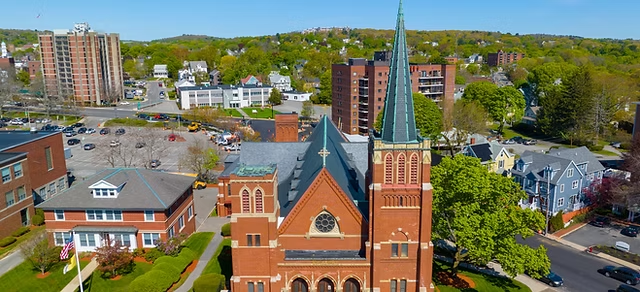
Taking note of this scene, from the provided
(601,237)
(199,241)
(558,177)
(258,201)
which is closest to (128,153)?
(199,241)

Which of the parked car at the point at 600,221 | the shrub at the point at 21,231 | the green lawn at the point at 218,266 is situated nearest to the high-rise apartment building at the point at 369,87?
the parked car at the point at 600,221

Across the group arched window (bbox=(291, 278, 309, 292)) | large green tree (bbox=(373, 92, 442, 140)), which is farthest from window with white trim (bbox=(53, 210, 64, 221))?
large green tree (bbox=(373, 92, 442, 140))

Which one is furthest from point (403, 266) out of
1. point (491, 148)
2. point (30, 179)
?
point (30, 179)

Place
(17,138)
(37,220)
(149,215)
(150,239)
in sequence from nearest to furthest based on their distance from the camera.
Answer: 1. (149,215)
2. (150,239)
3. (37,220)
4. (17,138)

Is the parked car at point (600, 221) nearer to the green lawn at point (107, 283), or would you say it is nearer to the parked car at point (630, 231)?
the parked car at point (630, 231)

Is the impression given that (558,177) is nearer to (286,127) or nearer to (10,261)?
(286,127)

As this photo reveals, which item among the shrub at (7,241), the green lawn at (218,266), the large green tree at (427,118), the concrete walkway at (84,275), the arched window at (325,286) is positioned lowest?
the green lawn at (218,266)
